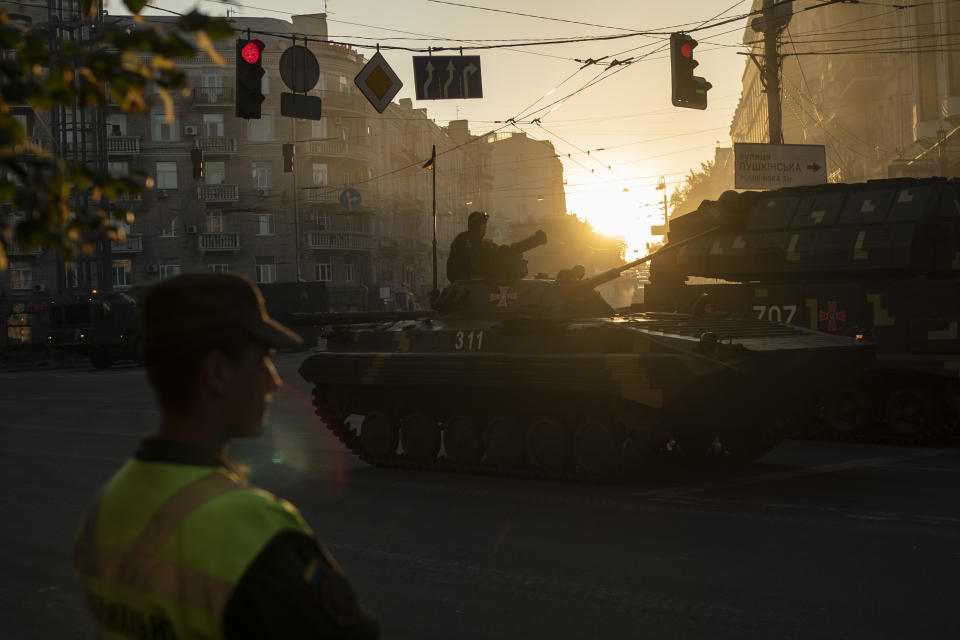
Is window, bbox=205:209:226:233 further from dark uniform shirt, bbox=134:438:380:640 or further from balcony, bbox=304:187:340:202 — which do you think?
dark uniform shirt, bbox=134:438:380:640

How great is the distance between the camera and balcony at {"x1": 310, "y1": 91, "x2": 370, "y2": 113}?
186 feet

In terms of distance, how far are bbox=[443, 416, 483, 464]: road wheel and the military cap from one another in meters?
9.39

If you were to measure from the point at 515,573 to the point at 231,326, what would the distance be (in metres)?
5.23

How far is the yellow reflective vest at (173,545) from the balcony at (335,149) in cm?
5473

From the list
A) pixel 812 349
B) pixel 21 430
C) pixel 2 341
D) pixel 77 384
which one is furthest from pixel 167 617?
pixel 2 341

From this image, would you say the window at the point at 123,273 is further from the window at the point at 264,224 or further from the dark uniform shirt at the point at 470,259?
the dark uniform shirt at the point at 470,259

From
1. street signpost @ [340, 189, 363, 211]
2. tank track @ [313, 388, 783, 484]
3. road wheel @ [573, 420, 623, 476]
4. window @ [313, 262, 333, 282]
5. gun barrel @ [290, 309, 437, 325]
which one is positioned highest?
street signpost @ [340, 189, 363, 211]

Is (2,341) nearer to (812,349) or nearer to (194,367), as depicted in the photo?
(812,349)

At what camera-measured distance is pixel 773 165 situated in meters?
23.2

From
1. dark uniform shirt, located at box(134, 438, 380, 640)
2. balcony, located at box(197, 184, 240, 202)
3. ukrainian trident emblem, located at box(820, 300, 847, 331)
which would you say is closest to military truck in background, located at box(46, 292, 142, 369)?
balcony, located at box(197, 184, 240, 202)

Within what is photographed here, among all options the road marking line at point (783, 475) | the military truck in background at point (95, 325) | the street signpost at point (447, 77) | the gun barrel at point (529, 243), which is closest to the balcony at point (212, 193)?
the military truck in background at point (95, 325)

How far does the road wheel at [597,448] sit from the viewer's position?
1033 centimetres

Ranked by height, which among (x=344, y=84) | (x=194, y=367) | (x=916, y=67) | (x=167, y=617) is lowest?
(x=167, y=617)

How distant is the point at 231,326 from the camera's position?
2.16 metres
